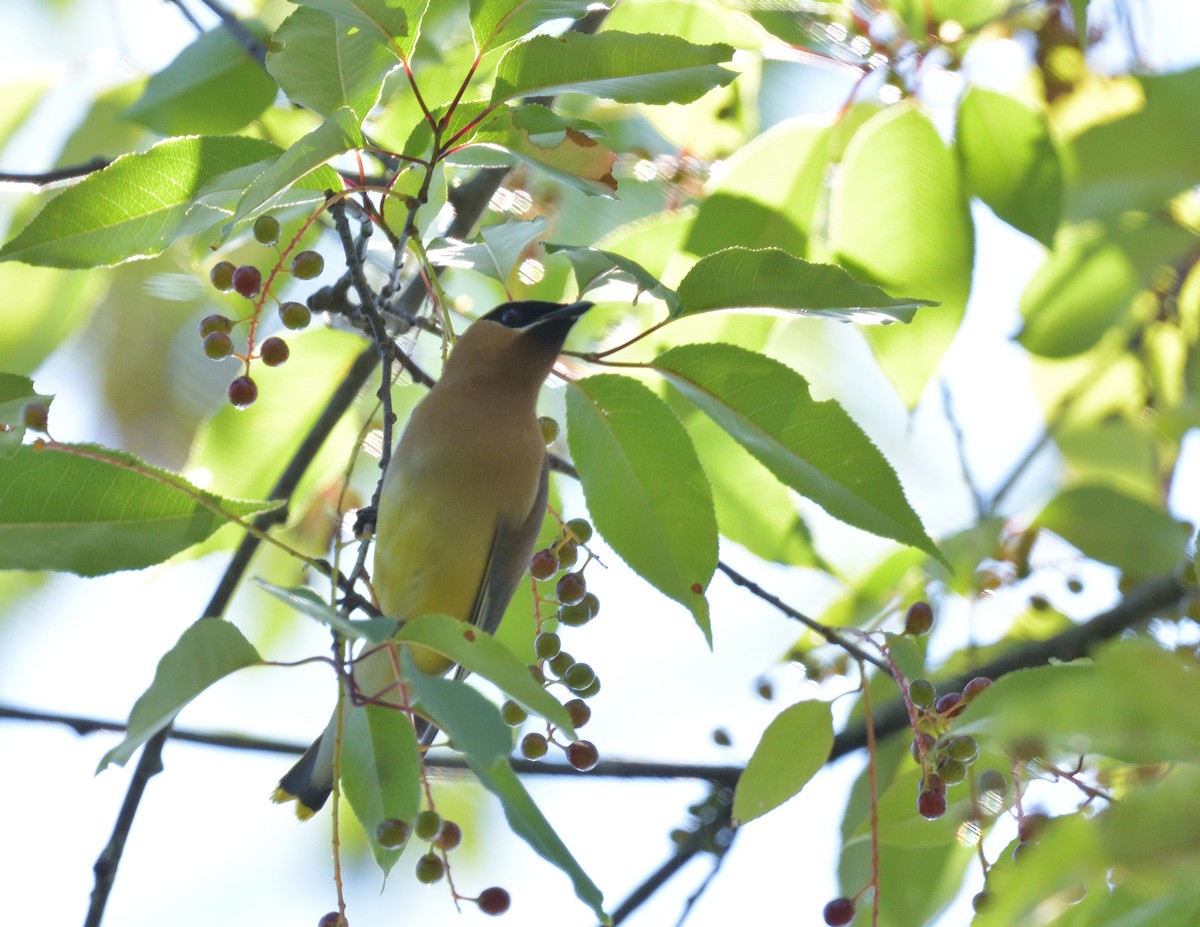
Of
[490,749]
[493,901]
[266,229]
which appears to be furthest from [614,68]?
[493,901]

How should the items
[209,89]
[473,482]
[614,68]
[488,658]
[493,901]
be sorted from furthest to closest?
[473,482], [209,89], [493,901], [614,68], [488,658]

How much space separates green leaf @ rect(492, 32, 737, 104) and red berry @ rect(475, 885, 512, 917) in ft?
3.89

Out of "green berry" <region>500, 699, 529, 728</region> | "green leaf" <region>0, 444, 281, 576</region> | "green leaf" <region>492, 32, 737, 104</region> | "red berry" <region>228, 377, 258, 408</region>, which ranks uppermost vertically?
"green leaf" <region>492, 32, 737, 104</region>

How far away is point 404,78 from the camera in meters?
2.40

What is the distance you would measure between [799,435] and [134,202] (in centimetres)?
103

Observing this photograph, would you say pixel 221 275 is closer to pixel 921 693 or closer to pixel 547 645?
pixel 547 645

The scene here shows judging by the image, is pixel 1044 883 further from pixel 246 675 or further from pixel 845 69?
pixel 246 675

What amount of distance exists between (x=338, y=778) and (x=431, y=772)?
1238 mm

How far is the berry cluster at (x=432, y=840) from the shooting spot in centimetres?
172

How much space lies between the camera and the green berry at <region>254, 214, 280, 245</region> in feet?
7.64

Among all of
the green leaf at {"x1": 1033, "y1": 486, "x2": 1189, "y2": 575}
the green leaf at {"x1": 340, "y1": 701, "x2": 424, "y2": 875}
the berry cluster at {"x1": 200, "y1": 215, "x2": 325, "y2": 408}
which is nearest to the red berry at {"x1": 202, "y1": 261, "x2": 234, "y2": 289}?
the berry cluster at {"x1": 200, "y1": 215, "x2": 325, "y2": 408}

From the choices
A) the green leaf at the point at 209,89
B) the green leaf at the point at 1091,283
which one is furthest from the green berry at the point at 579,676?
the green leaf at the point at 1091,283

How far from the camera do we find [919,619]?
97.9 inches

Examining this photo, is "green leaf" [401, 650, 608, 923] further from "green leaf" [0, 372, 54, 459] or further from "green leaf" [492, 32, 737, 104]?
"green leaf" [492, 32, 737, 104]
